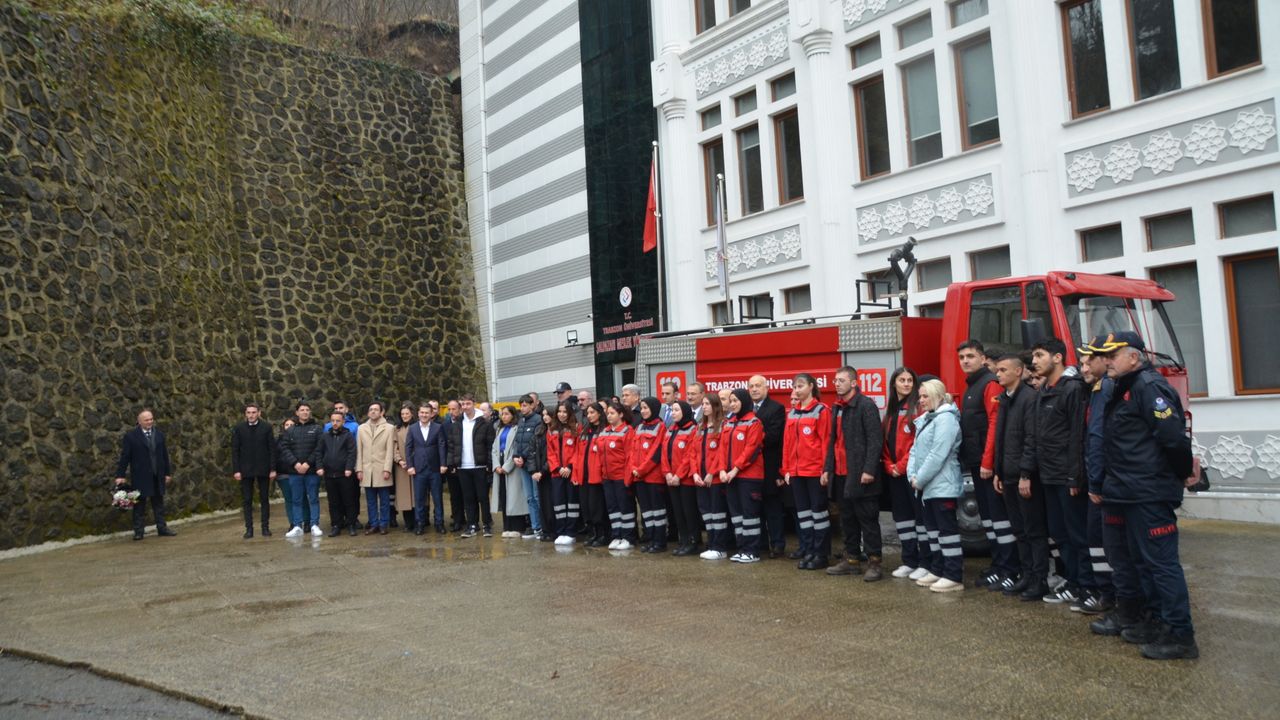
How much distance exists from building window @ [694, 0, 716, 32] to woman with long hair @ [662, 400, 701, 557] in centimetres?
1115

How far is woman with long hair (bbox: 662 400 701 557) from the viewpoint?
1104 centimetres

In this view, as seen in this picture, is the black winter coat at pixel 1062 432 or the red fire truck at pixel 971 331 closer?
A: the black winter coat at pixel 1062 432

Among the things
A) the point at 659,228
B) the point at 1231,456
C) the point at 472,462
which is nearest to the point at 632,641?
the point at 472,462

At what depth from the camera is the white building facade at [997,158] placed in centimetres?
1222

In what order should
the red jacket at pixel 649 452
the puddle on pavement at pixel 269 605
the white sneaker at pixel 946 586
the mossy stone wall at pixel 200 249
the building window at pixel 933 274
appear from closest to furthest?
the white sneaker at pixel 946 586
the puddle on pavement at pixel 269 605
the red jacket at pixel 649 452
the mossy stone wall at pixel 200 249
the building window at pixel 933 274

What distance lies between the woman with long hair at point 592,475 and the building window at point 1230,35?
857 centimetres

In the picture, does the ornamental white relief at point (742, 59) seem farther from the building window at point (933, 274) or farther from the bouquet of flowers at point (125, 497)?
the bouquet of flowers at point (125, 497)

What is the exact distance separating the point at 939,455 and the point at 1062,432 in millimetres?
1209

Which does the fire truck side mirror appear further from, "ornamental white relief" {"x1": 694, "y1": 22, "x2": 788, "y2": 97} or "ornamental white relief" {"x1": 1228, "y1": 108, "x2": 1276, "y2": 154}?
"ornamental white relief" {"x1": 694, "y1": 22, "x2": 788, "y2": 97}

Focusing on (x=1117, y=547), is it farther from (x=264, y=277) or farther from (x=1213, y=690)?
(x=264, y=277)

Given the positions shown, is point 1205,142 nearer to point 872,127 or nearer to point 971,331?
point 971,331

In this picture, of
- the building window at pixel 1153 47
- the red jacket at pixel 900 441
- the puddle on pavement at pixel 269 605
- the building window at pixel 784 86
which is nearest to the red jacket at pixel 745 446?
the red jacket at pixel 900 441

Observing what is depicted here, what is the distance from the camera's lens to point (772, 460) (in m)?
10.5

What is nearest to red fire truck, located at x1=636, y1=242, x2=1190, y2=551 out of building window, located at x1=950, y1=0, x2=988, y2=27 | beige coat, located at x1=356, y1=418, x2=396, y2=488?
beige coat, located at x1=356, y1=418, x2=396, y2=488
